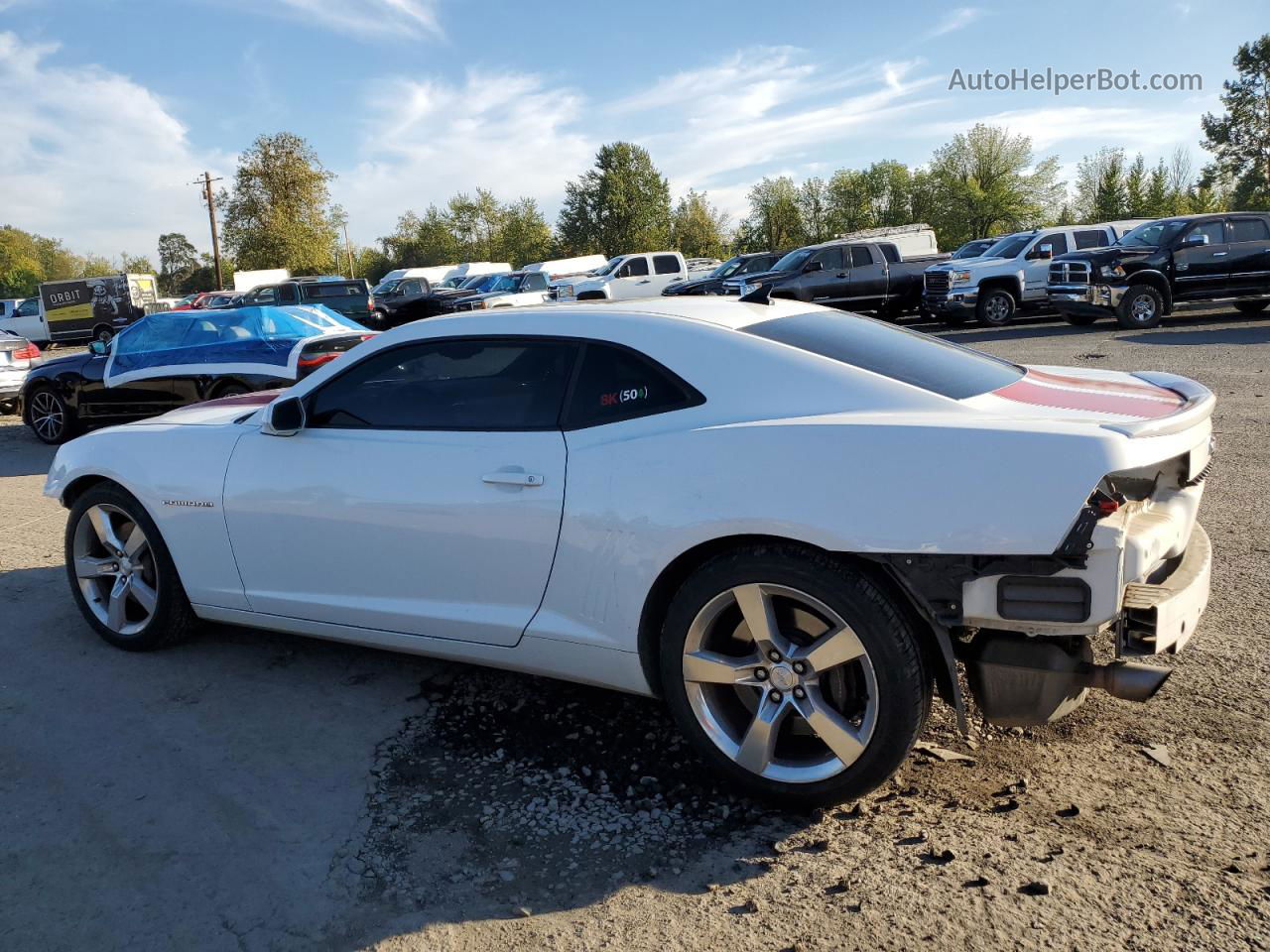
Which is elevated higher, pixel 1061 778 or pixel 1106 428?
pixel 1106 428

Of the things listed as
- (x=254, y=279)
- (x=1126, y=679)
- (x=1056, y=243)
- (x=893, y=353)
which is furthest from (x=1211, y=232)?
(x=254, y=279)

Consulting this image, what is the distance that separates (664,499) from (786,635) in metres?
0.55

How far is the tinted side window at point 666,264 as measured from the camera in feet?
92.9

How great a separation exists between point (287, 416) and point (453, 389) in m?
0.70

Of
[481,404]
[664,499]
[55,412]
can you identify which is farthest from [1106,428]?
[55,412]

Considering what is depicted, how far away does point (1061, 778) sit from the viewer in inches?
119

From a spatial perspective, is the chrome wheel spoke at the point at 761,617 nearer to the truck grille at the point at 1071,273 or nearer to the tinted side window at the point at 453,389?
the tinted side window at the point at 453,389

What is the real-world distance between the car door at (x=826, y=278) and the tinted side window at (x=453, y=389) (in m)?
17.9

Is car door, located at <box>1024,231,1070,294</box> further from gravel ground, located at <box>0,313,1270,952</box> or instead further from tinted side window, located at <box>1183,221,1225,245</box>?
gravel ground, located at <box>0,313,1270,952</box>

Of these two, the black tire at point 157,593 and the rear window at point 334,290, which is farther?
the rear window at point 334,290

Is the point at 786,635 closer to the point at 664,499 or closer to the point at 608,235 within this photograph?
the point at 664,499

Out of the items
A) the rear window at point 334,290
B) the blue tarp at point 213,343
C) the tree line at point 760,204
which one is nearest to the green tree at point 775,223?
the tree line at point 760,204

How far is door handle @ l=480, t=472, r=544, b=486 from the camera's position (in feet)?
10.5

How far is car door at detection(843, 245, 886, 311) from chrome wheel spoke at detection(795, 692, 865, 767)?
19245 mm
